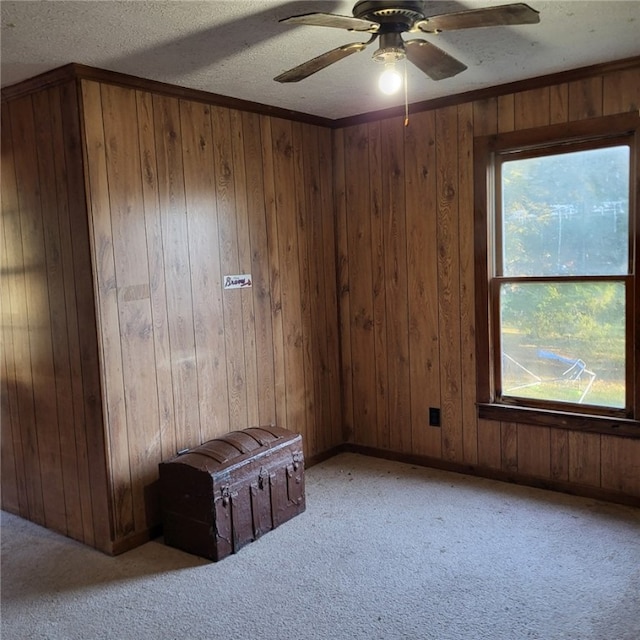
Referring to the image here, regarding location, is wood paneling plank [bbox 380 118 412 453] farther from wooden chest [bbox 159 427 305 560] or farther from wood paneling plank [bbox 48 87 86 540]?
wood paneling plank [bbox 48 87 86 540]

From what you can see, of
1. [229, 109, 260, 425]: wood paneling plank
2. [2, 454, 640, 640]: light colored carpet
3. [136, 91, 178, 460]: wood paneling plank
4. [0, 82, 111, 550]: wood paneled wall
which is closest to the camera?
[2, 454, 640, 640]: light colored carpet

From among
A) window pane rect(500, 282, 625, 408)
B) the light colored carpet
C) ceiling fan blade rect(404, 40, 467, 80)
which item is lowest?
the light colored carpet

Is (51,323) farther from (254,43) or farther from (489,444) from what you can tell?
(489,444)

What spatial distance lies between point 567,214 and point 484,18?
5.53ft

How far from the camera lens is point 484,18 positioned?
6.38 feet

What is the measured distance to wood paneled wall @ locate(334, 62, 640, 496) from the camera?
11.1 ft

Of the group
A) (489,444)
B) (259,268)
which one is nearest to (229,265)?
(259,268)

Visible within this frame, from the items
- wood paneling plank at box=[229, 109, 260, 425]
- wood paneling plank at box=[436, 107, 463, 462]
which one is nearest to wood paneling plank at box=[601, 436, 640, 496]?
wood paneling plank at box=[436, 107, 463, 462]

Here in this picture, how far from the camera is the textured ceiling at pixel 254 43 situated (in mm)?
2221

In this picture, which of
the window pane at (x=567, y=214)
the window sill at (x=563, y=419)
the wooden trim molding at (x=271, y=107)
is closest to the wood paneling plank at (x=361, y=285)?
the wooden trim molding at (x=271, y=107)

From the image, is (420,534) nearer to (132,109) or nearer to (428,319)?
(428,319)

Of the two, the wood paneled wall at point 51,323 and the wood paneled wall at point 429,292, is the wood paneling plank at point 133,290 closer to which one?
the wood paneled wall at point 51,323

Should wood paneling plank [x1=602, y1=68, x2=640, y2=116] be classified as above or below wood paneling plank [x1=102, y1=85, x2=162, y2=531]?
above

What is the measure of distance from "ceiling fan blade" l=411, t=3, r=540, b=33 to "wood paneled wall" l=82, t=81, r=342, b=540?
1591 millimetres
